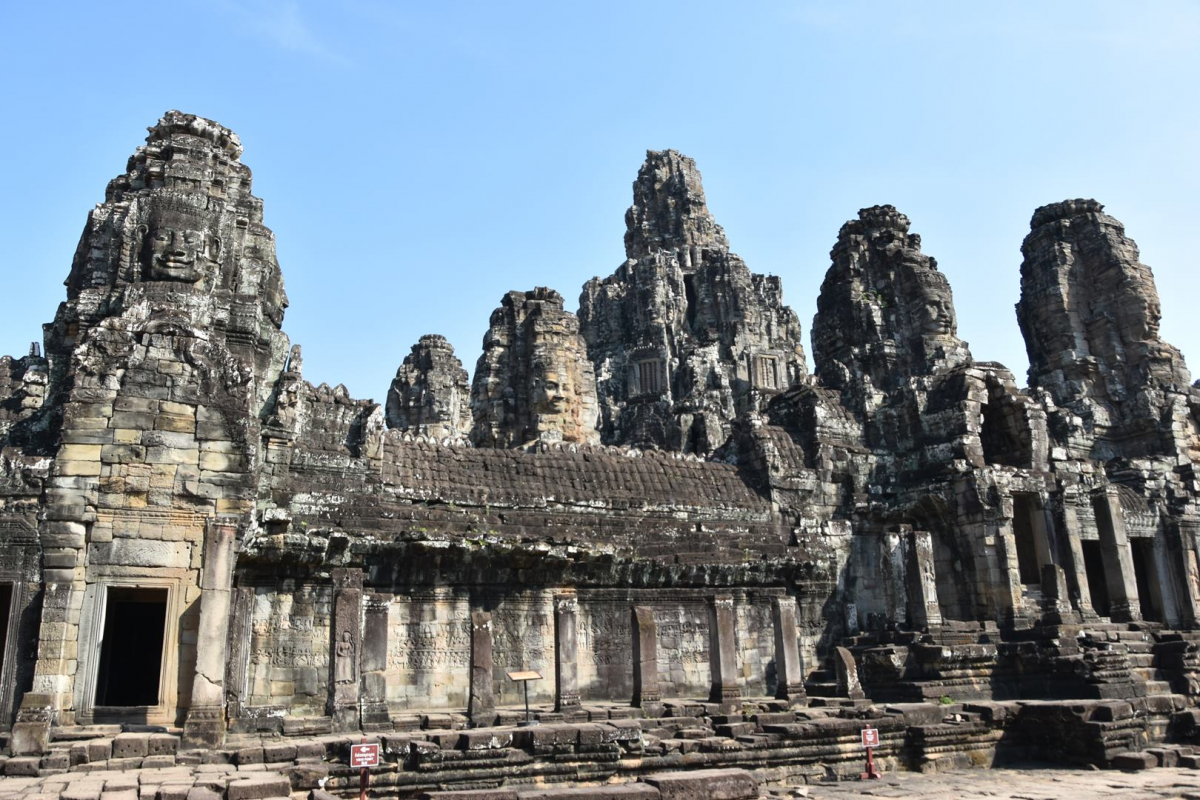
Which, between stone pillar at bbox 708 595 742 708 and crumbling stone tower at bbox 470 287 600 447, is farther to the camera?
crumbling stone tower at bbox 470 287 600 447

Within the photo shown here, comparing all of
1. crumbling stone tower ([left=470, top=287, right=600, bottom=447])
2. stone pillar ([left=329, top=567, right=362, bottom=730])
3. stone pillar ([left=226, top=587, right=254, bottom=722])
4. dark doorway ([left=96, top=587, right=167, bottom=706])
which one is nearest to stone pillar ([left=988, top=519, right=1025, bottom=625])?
crumbling stone tower ([left=470, top=287, right=600, bottom=447])

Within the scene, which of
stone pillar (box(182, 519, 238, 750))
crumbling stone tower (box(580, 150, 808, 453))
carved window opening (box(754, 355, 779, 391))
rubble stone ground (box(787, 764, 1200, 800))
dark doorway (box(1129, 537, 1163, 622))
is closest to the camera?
stone pillar (box(182, 519, 238, 750))

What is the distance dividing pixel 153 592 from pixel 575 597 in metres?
6.11

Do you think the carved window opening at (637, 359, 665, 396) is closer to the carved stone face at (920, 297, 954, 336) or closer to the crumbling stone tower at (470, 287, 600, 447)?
the crumbling stone tower at (470, 287, 600, 447)

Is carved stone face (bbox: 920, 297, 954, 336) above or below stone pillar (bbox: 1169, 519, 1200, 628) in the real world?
above

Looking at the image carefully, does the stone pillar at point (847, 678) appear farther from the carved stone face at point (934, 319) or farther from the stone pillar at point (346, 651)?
the carved stone face at point (934, 319)

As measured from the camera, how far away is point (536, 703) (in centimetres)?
1461

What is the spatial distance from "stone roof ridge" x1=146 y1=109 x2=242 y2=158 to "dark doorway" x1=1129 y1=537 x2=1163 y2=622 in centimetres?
2042

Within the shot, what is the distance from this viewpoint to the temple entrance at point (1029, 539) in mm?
19391

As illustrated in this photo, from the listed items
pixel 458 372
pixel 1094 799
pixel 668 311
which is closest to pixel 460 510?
pixel 1094 799

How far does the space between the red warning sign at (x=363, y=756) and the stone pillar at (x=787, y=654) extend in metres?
7.14

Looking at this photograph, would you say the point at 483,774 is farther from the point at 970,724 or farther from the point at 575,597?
the point at 970,724

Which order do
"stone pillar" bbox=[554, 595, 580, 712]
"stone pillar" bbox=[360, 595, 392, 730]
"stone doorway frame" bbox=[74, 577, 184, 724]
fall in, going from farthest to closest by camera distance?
"stone pillar" bbox=[554, 595, 580, 712]
"stone pillar" bbox=[360, 595, 392, 730]
"stone doorway frame" bbox=[74, 577, 184, 724]

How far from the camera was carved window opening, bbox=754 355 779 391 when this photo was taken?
58000mm
